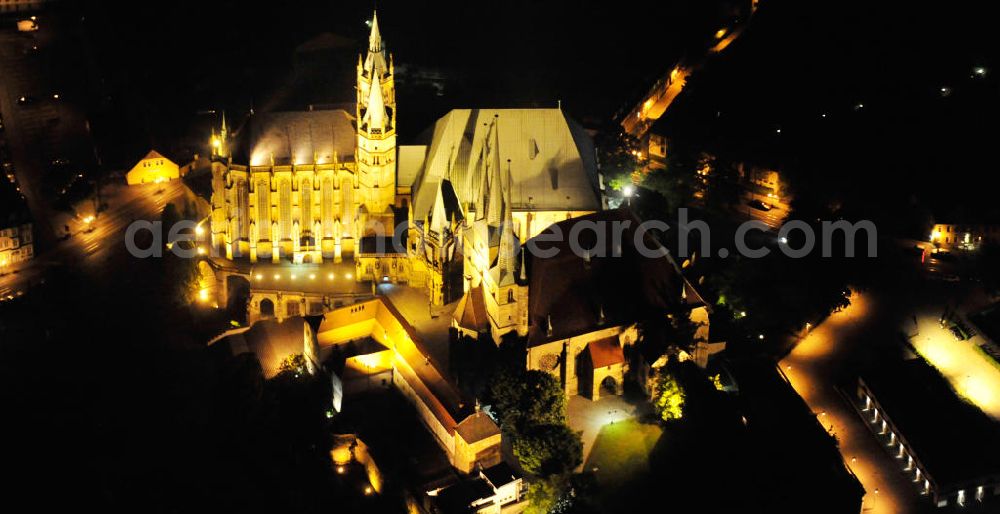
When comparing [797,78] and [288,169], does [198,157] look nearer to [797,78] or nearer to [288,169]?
[288,169]

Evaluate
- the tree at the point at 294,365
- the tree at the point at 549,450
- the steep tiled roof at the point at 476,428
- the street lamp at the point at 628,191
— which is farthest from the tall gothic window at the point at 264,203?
the tree at the point at 549,450

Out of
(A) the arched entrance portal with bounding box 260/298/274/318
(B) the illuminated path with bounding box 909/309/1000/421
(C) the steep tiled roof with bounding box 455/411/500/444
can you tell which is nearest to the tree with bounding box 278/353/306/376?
(A) the arched entrance portal with bounding box 260/298/274/318

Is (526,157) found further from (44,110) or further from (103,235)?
(44,110)

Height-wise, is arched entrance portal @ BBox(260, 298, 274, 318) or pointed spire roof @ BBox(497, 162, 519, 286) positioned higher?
pointed spire roof @ BBox(497, 162, 519, 286)

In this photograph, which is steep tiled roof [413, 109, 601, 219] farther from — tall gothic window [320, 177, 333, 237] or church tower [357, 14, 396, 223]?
tall gothic window [320, 177, 333, 237]

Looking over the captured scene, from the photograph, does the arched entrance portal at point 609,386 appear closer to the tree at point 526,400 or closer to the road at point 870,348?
the tree at point 526,400

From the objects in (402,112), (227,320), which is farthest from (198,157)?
(227,320)
